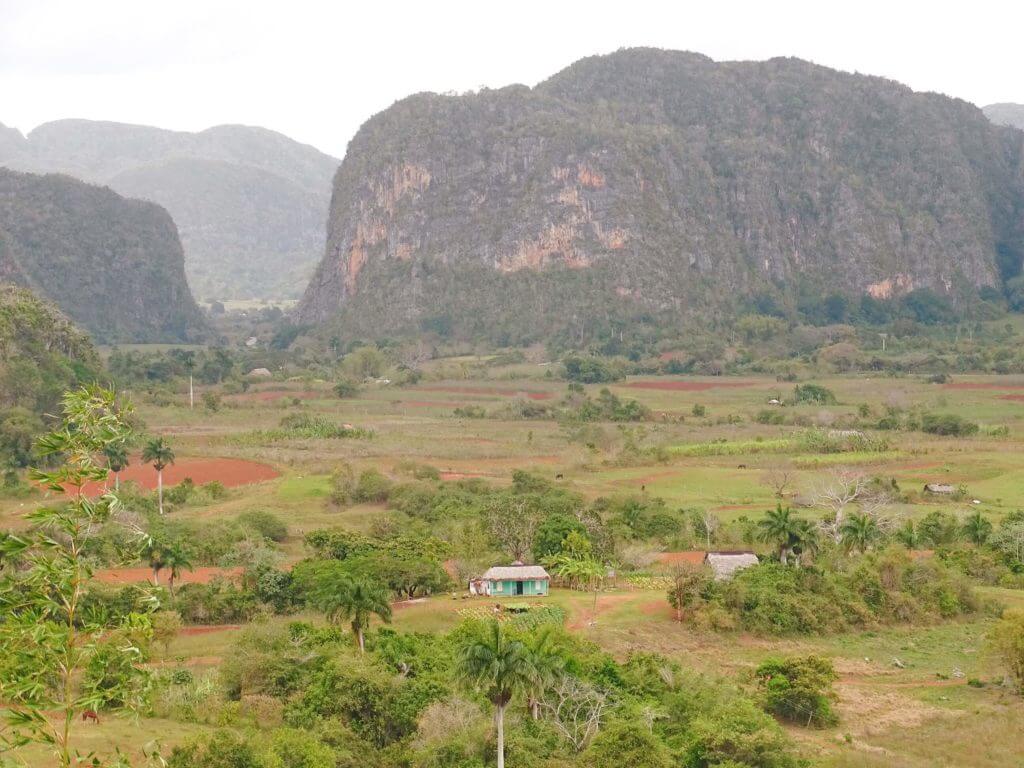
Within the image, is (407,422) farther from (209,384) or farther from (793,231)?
(793,231)

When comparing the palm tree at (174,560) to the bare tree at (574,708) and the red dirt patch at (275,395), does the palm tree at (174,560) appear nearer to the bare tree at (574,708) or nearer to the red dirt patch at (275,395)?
the bare tree at (574,708)

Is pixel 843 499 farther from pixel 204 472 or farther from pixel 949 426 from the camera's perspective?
pixel 204 472

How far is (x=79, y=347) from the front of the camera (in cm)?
9394

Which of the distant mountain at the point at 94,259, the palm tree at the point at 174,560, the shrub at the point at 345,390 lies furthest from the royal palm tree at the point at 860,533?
the distant mountain at the point at 94,259

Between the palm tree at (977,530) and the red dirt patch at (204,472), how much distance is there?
3422 cm

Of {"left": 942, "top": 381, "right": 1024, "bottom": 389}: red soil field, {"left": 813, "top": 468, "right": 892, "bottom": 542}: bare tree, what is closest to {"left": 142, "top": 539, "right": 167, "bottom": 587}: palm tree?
{"left": 813, "top": 468, "right": 892, "bottom": 542}: bare tree

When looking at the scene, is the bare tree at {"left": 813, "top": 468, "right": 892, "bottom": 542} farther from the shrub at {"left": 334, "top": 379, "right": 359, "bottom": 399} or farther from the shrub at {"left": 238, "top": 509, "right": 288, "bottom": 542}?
the shrub at {"left": 334, "top": 379, "right": 359, "bottom": 399}

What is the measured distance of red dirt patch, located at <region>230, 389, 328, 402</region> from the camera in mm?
103500

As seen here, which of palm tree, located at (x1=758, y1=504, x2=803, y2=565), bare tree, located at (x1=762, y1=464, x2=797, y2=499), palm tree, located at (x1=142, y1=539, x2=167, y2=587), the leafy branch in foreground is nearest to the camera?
the leafy branch in foreground

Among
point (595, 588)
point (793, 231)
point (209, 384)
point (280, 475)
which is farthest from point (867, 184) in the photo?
point (595, 588)

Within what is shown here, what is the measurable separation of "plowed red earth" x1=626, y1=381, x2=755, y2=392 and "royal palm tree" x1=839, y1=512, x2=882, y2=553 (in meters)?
64.4

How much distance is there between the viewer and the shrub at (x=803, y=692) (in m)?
28.9

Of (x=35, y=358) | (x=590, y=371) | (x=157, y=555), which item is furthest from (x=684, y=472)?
(x=590, y=371)

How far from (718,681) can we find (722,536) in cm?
1870
